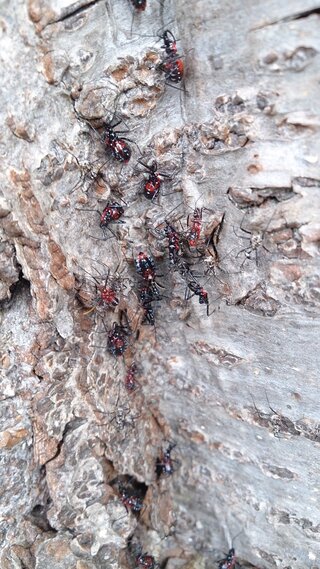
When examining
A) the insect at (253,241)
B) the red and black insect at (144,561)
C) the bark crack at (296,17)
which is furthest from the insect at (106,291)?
the red and black insect at (144,561)

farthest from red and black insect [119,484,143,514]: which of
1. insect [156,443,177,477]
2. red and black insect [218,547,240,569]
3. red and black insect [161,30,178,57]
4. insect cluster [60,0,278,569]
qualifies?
red and black insect [161,30,178,57]

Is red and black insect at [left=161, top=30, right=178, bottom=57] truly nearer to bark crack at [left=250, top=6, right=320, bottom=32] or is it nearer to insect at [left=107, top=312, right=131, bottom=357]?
bark crack at [left=250, top=6, right=320, bottom=32]

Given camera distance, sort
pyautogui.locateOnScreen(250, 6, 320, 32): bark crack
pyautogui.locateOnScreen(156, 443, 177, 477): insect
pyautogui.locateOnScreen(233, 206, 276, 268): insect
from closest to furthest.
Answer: pyautogui.locateOnScreen(250, 6, 320, 32): bark crack, pyautogui.locateOnScreen(233, 206, 276, 268): insect, pyautogui.locateOnScreen(156, 443, 177, 477): insect

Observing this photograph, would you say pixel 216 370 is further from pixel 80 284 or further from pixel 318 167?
pixel 318 167

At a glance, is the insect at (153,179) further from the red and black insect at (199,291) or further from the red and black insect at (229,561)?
the red and black insect at (229,561)

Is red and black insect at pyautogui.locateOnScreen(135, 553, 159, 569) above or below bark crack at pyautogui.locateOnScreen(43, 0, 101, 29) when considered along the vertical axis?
below

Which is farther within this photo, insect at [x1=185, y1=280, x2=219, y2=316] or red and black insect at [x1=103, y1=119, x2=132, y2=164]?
insect at [x1=185, y1=280, x2=219, y2=316]

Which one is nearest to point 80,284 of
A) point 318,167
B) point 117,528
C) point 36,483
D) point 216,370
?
point 216,370
